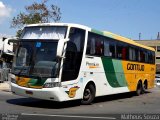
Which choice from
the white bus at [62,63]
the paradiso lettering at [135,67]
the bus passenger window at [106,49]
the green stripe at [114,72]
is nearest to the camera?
the white bus at [62,63]

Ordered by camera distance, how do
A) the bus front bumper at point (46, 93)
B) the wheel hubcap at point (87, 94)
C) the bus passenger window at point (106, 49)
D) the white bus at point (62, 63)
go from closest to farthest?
the bus front bumper at point (46, 93)
the white bus at point (62, 63)
the wheel hubcap at point (87, 94)
the bus passenger window at point (106, 49)

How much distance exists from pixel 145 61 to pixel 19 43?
11584 millimetres

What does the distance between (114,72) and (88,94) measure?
10.1 feet

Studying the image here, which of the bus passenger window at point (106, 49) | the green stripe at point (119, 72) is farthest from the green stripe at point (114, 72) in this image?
the bus passenger window at point (106, 49)

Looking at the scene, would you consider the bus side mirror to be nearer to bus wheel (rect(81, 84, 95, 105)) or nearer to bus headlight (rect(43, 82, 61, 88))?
bus headlight (rect(43, 82, 61, 88))

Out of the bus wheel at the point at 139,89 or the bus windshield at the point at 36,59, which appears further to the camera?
the bus wheel at the point at 139,89

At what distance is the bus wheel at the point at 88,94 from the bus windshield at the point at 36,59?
268cm

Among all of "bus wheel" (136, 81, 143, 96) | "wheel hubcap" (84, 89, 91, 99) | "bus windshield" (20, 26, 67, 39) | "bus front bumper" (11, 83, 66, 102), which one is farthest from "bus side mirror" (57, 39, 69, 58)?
"bus wheel" (136, 81, 143, 96)

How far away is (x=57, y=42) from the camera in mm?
14695

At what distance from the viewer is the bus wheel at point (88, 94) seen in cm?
1664

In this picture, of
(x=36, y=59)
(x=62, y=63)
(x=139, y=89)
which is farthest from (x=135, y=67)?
(x=36, y=59)

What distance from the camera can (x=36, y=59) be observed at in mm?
14844

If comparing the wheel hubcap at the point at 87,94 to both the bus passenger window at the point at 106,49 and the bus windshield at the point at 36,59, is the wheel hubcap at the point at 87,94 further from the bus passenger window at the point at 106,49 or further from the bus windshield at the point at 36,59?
the bus windshield at the point at 36,59

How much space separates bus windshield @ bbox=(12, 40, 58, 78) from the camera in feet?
47.6
